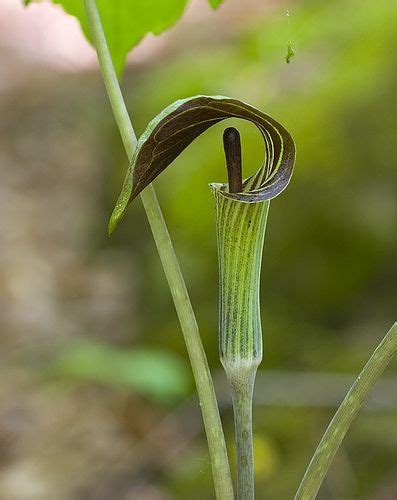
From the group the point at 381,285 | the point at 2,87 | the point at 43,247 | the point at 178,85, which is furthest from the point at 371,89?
the point at 2,87

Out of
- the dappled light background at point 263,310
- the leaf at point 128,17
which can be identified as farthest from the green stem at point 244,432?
the dappled light background at point 263,310

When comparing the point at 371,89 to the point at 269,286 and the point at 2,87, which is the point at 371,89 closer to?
the point at 269,286

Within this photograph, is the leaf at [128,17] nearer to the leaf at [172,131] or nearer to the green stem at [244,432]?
the leaf at [172,131]

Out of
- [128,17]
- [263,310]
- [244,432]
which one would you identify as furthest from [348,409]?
[263,310]

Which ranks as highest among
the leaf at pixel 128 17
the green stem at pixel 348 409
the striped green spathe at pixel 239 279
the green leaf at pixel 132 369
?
the green leaf at pixel 132 369

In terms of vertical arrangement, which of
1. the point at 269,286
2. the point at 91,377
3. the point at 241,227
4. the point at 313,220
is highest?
the point at 313,220

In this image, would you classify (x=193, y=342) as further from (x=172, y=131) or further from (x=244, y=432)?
(x=172, y=131)
